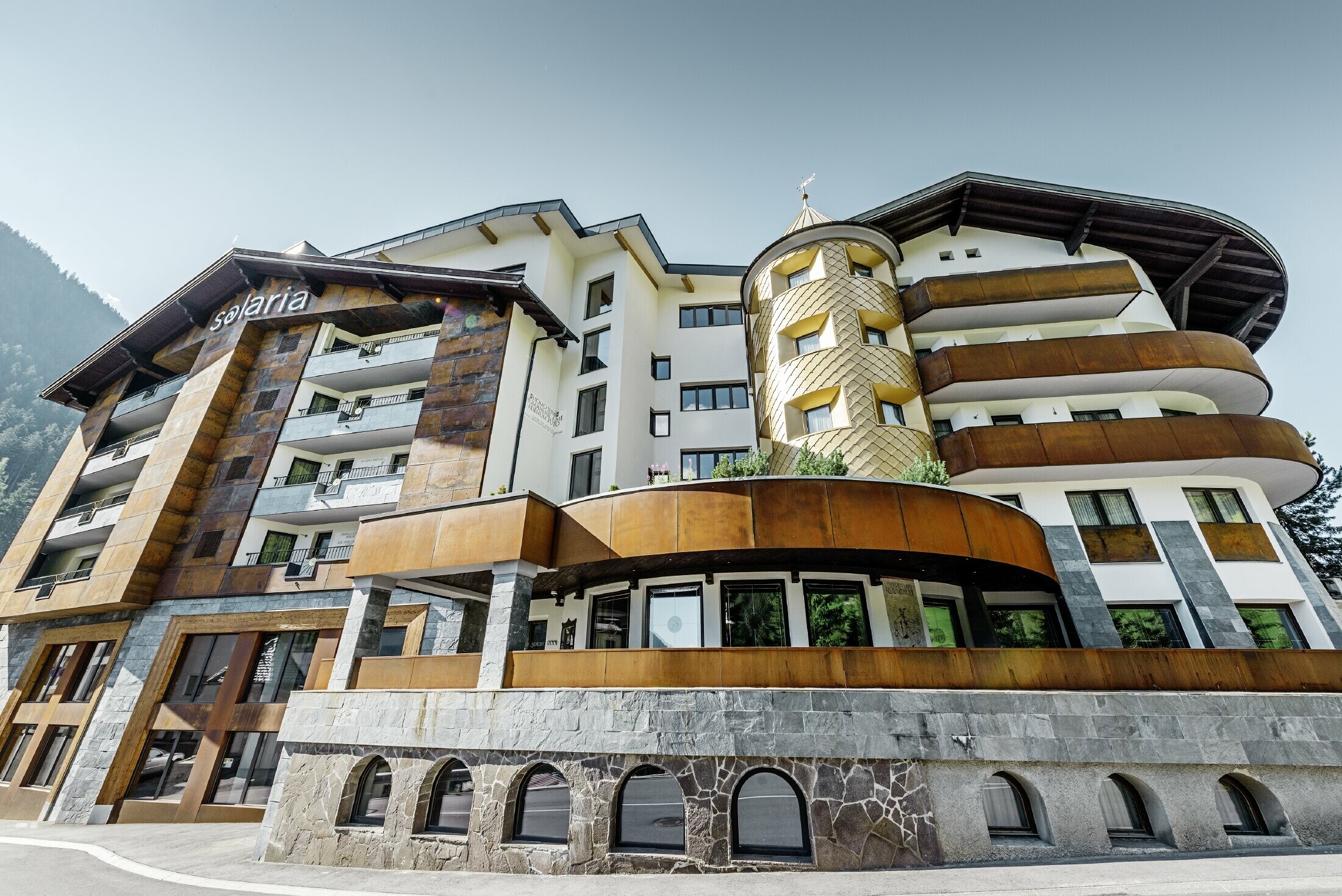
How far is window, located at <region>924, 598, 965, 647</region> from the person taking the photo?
17.0 meters

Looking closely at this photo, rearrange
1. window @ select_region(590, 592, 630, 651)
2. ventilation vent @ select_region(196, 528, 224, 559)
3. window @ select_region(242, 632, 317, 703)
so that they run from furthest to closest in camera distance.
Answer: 1. ventilation vent @ select_region(196, 528, 224, 559)
2. window @ select_region(242, 632, 317, 703)
3. window @ select_region(590, 592, 630, 651)

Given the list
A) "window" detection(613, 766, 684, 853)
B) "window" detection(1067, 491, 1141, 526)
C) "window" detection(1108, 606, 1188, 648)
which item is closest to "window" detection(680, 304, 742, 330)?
"window" detection(1067, 491, 1141, 526)

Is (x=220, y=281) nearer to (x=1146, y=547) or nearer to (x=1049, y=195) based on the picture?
(x=1049, y=195)

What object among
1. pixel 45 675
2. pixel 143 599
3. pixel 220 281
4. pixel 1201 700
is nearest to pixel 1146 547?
pixel 1201 700

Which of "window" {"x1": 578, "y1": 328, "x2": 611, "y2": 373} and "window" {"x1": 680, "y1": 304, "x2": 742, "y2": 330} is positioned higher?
"window" {"x1": 680, "y1": 304, "x2": 742, "y2": 330}

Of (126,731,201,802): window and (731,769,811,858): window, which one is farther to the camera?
(126,731,201,802): window

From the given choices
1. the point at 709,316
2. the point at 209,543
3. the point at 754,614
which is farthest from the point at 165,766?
the point at 709,316

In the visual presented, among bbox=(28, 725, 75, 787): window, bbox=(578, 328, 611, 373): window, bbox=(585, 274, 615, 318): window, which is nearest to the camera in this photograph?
bbox=(28, 725, 75, 787): window

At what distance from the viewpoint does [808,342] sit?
2269 centimetres

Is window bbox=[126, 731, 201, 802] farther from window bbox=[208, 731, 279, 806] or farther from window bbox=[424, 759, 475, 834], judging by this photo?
window bbox=[424, 759, 475, 834]

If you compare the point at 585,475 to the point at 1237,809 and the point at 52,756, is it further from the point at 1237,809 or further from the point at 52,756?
the point at 52,756

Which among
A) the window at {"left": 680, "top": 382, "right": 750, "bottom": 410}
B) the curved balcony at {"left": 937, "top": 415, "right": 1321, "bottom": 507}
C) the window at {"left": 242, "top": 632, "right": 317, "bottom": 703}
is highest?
the window at {"left": 680, "top": 382, "right": 750, "bottom": 410}

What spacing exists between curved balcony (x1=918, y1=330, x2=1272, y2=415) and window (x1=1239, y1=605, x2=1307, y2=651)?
8.37 meters

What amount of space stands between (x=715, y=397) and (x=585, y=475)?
776 cm
